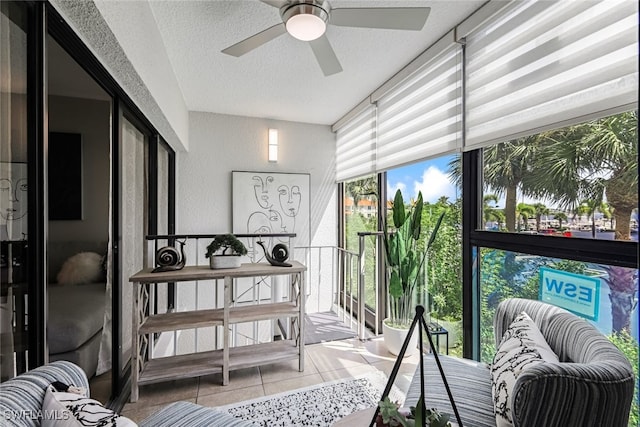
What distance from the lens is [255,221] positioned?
399cm

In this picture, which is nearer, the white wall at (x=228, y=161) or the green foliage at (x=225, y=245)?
the green foliage at (x=225, y=245)

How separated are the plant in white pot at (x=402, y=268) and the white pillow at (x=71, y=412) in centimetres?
222

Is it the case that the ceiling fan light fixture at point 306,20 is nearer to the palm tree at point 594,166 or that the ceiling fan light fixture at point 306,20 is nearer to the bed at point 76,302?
the palm tree at point 594,166

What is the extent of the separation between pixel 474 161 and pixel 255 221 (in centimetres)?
273

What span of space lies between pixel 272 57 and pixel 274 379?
2.55m

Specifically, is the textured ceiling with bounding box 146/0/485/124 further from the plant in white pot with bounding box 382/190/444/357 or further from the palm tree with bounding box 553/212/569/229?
the palm tree with bounding box 553/212/569/229

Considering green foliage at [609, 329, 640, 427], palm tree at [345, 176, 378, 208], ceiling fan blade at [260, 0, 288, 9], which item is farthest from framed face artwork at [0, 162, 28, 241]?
palm tree at [345, 176, 378, 208]

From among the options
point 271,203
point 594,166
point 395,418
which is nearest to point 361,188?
point 271,203

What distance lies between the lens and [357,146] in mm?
3689

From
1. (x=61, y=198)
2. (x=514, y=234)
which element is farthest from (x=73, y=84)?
(x=514, y=234)

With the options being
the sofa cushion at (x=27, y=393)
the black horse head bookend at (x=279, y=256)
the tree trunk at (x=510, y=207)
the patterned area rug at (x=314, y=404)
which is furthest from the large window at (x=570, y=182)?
the sofa cushion at (x=27, y=393)

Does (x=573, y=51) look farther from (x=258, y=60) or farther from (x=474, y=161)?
(x=258, y=60)

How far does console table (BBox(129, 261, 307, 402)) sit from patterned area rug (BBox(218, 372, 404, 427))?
1.08 ft

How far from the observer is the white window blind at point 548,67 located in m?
1.24
